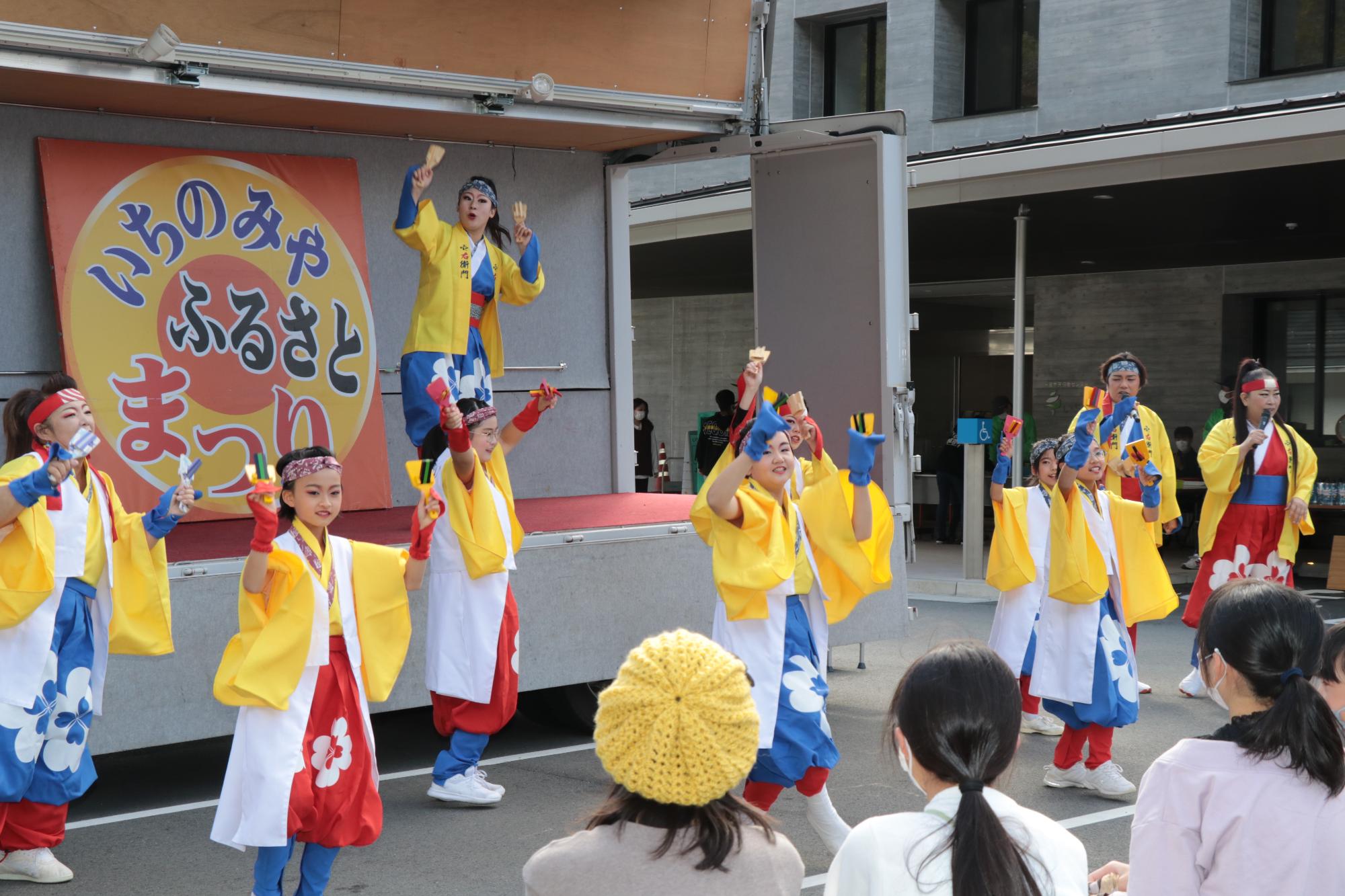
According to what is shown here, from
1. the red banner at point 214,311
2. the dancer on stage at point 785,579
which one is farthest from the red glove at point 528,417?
the red banner at point 214,311

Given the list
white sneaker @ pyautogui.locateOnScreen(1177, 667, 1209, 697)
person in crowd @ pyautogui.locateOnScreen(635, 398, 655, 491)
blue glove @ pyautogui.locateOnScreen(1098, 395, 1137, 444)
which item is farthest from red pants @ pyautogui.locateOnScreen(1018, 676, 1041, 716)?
person in crowd @ pyautogui.locateOnScreen(635, 398, 655, 491)

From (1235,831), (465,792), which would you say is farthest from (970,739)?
(465,792)

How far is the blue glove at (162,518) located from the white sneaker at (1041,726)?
4335 millimetres

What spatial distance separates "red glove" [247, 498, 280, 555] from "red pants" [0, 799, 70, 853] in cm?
151

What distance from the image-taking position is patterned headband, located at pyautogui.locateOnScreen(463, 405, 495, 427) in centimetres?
557

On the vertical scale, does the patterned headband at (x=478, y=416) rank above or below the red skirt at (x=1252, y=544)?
above

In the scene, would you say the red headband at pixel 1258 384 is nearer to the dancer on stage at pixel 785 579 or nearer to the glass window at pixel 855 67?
the dancer on stage at pixel 785 579

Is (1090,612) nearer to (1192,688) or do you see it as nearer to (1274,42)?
(1192,688)

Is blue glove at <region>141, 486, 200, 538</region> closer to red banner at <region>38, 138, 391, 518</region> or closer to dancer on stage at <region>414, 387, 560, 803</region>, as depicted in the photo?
dancer on stage at <region>414, 387, 560, 803</region>

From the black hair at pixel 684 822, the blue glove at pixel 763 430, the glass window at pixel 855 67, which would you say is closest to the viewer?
the black hair at pixel 684 822

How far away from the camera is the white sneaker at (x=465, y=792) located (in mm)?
5660

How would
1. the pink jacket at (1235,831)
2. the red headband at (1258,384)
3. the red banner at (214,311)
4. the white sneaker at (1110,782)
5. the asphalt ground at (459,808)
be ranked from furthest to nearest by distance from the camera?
the red headband at (1258,384)
the red banner at (214,311)
the white sneaker at (1110,782)
the asphalt ground at (459,808)
the pink jacket at (1235,831)

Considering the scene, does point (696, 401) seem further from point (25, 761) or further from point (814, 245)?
point (25, 761)

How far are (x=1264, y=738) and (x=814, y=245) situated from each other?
5.50m
